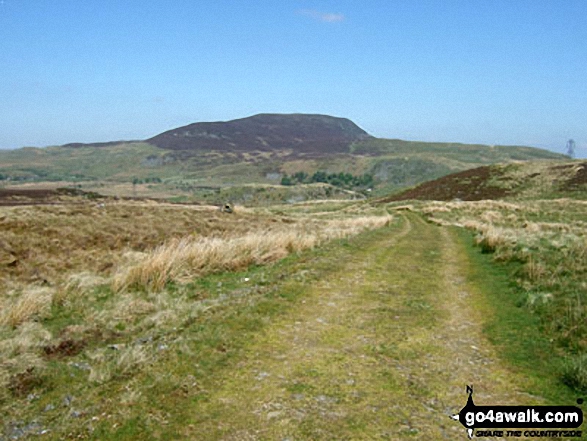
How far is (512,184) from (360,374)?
8723 cm

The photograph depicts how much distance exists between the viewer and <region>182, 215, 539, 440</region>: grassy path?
475 cm

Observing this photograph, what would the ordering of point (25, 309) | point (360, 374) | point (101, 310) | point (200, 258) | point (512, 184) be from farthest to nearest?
point (512, 184), point (200, 258), point (101, 310), point (25, 309), point (360, 374)

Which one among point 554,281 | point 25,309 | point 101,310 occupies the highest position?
point 554,281

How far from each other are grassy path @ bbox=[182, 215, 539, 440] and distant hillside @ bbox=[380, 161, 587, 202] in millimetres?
67884

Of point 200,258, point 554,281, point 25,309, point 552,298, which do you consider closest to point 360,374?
point 552,298

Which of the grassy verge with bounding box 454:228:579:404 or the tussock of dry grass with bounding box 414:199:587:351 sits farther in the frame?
the tussock of dry grass with bounding box 414:199:587:351

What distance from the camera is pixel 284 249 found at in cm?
1744

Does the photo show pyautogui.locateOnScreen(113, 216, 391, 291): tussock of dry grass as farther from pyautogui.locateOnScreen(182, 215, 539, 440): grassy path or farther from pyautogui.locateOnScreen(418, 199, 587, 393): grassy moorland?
pyautogui.locateOnScreen(418, 199, 587, 393): grassy moorland

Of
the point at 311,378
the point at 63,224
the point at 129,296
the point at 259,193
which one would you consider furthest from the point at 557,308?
the point at 259,193

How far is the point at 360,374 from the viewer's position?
6035 mm

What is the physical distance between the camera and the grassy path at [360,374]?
4.75 meters

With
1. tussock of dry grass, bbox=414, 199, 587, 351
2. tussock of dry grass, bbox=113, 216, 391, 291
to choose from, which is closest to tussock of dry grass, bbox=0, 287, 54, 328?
tussock of dry grass, bbox=113, 216, 391, 291

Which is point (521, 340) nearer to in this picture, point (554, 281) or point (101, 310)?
point (554, 281)

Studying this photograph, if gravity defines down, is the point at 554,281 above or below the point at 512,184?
below
